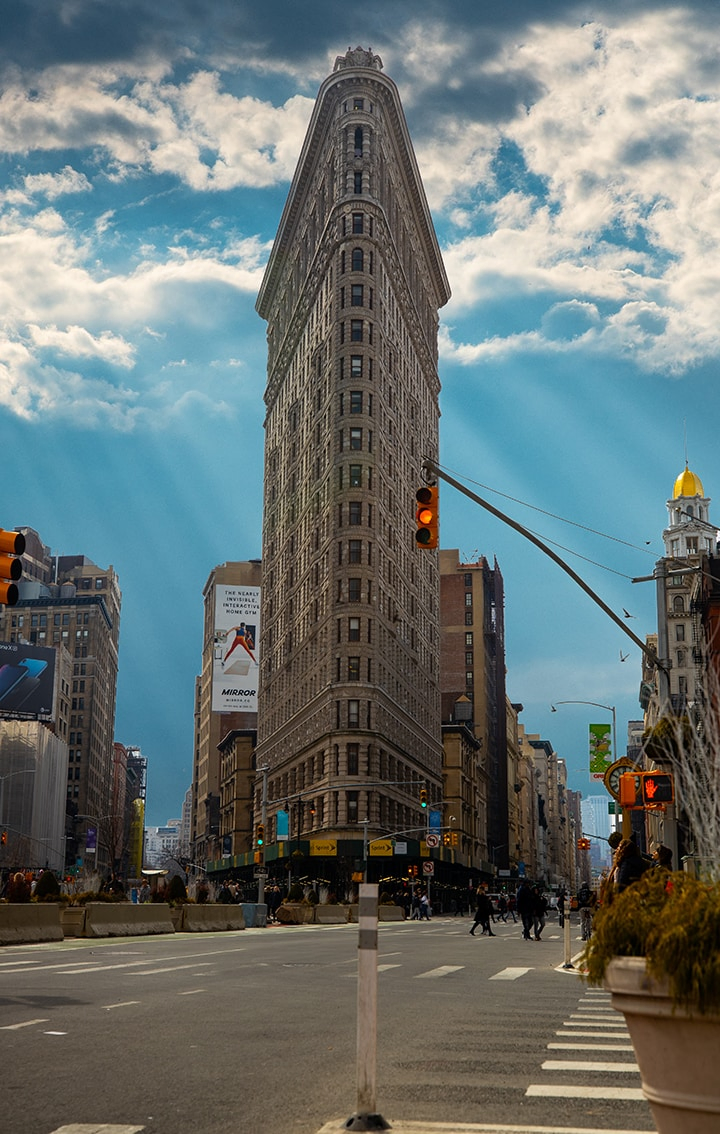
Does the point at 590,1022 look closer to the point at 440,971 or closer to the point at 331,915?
the point at 440,971

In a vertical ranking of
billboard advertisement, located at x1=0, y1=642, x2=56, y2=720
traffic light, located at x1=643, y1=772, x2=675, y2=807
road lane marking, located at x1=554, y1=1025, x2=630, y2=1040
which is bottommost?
road lane marking, located at x1=554, y1=1025, x2=630, y2=1040

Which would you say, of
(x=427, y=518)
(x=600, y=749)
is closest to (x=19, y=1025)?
(x=427, y=518)

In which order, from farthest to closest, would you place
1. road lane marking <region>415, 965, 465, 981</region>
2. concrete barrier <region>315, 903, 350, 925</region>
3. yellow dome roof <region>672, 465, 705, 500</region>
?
yellow dome roof <region>672, 465, 705, 500</region>, concrete barrier <region>315, 903, 350, 925</region>, road lane marking <region>415, 965, 465, 981</region>

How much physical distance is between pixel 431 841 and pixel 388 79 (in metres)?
67.7

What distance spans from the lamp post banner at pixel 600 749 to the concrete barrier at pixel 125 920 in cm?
1897

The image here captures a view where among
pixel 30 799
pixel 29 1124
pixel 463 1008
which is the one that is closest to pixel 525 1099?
pixel 29 1124

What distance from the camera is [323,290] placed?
374ft

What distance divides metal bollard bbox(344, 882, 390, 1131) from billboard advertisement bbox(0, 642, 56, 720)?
137165mm

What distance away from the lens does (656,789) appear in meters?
25.7

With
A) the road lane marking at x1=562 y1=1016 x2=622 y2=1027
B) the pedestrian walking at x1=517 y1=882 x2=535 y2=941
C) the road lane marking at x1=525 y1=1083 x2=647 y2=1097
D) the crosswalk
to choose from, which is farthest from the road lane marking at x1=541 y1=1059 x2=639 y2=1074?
the pedestrian walking at x1=517 y1=882 x2=535 y2=941

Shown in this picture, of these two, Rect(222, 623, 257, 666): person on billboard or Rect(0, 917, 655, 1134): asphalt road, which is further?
Rect(222, 623, 257, 666): person on billboard

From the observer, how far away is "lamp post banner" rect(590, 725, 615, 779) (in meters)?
50.9

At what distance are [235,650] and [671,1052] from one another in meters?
151

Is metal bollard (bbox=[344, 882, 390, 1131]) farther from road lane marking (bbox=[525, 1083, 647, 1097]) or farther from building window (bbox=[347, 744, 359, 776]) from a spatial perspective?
building window (bbox=[347, 744, 359, 776])
